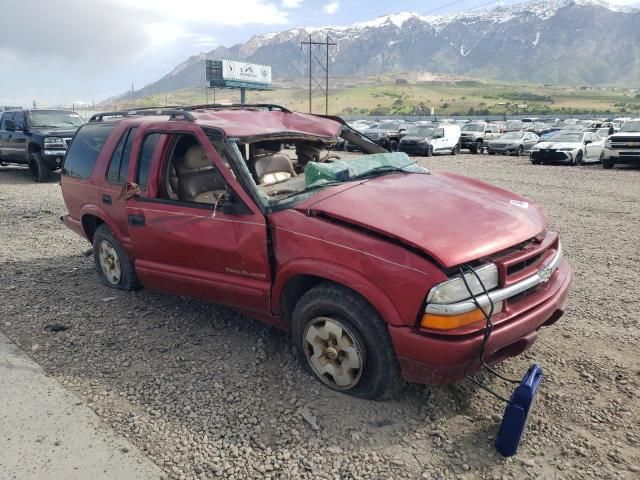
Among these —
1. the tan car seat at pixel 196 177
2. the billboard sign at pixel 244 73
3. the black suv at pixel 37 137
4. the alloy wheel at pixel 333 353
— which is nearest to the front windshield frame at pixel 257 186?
the tan car seat at pixel 196 177

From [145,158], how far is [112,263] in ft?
4.16

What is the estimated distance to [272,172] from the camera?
4.55 metres

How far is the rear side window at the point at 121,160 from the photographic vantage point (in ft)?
15.4

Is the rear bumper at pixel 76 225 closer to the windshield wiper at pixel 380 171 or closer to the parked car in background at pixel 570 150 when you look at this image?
the windshield wiper at pixel 380 171

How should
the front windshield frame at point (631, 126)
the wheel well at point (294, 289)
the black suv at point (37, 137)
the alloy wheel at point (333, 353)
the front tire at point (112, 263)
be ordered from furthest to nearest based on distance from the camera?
the front windshield frame at point (631, 126) → the black suv at point (37, 137) → the front tire at point (112, 263) → the wheel well at point (294, 289) → the alloy wheel at point (333, 353)

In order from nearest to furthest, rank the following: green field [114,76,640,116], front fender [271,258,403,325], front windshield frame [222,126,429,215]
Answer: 1. front fender [271,258,403,325]
2. front windshield frame [222,126,429,215]
3. green field [114,76,640,116]

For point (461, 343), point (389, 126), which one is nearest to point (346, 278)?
point (461, 343)

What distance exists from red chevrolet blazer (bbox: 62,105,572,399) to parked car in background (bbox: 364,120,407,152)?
22.0 metres

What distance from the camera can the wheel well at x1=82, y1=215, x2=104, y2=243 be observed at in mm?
5245

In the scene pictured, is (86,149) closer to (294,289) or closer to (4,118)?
(294,289)

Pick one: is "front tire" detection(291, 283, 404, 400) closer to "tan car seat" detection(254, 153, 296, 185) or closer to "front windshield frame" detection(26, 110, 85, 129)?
"tan car seat" detection(254, 153, 296, 185)

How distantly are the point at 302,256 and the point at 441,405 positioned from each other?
4.17 feet

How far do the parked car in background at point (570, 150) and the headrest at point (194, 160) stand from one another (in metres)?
17.7

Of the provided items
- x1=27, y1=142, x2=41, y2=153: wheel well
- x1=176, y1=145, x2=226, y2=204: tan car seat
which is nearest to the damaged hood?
x1=176, y1=145, x2=226, y2=204: tan car seat
